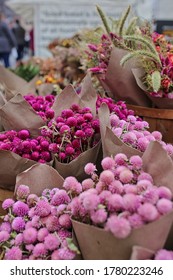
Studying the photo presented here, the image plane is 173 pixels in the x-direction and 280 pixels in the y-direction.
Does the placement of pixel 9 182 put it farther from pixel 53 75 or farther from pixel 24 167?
pixel 53 75

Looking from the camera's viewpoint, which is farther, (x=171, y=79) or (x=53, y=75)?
(x=53, y=75)

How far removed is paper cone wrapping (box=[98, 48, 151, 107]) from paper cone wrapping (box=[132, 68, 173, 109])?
0.12ft

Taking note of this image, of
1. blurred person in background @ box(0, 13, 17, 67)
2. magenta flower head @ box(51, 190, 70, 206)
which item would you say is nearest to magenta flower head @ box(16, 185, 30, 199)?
magenta flower head @ box(51, 190, 70, 206)

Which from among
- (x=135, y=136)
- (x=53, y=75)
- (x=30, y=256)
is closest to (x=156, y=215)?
(x=30, y=256)

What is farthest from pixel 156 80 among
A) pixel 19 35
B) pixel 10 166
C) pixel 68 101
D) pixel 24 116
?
pixel 19 35

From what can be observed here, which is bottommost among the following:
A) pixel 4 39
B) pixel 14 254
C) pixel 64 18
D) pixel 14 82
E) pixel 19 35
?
pixel 19 35

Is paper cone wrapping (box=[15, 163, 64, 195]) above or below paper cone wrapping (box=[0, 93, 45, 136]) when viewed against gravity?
below

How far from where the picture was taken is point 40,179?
4.17 ft

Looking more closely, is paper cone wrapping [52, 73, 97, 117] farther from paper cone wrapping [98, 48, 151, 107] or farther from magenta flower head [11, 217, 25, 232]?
magenta flower head [11, 217, 25, 232]

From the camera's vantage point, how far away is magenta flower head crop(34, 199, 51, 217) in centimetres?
113

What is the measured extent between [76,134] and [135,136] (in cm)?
21

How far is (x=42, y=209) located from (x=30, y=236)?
8 cm

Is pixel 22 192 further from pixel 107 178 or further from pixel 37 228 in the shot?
pixel 107 178
